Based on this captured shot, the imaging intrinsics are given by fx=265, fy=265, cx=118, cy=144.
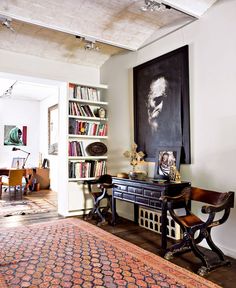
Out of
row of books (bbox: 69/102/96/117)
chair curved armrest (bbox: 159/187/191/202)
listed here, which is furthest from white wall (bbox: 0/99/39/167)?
chair curved armrest (bbox: 159/187/191/202)

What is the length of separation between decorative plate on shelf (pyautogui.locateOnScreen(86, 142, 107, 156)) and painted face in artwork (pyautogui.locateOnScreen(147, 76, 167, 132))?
1319 millimetres

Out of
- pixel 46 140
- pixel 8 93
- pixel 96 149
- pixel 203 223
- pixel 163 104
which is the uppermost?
pixel 8 93

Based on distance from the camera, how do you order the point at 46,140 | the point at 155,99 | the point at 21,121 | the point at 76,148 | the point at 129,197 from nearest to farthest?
the point at 129,197
the point at 155,99
the point at 76,148
the point at 46,140
the point at 21,121

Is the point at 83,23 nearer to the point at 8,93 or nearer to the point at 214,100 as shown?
the point at 214,100

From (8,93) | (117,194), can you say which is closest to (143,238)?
(117,194)

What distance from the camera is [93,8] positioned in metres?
3.42

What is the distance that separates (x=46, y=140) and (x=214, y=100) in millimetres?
6216

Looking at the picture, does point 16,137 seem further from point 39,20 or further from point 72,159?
point 39,20

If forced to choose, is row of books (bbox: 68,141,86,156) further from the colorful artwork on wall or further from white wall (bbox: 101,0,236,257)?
the colorful artwork on wall

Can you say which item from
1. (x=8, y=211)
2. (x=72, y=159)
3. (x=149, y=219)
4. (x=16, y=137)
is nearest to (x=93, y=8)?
(x=72, y=159)

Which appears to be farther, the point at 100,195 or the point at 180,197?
the point at 100,195

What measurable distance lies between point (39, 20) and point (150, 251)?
3.20m

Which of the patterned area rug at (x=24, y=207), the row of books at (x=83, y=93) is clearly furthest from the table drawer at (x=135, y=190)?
the patterned area rug at (x=24, y=207)

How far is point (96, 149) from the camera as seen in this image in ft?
16.5
